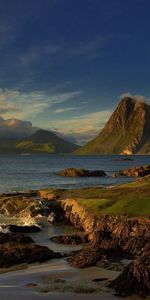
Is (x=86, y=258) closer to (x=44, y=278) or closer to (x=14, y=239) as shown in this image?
(x=44, y=278)

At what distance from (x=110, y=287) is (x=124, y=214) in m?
12.5

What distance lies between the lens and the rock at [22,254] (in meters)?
26.1

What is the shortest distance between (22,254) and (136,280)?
30.3 ft

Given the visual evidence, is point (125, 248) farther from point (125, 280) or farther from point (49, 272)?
point (125, 280)

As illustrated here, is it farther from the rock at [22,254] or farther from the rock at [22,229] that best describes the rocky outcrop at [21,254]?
the rock at [22,229]

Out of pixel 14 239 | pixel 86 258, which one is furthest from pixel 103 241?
pixel 14 239

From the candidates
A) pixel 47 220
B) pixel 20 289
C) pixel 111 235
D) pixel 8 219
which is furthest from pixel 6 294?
pixel 8 219

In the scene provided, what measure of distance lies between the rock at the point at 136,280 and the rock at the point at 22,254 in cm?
759

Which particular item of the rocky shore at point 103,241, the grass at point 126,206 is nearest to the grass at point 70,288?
the rocky shore at point 103,241

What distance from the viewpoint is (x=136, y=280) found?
765 inches

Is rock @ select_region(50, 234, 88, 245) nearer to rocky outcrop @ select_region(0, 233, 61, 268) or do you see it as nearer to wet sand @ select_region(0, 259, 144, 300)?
rocky outcrop @ select_region(0, 233, 61, 268)

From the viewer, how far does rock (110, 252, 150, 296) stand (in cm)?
1922

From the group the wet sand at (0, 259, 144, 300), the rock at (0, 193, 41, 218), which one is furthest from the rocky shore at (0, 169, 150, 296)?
the rock at (0, 193, 41, 218)

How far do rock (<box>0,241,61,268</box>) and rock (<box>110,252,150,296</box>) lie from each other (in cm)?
759
